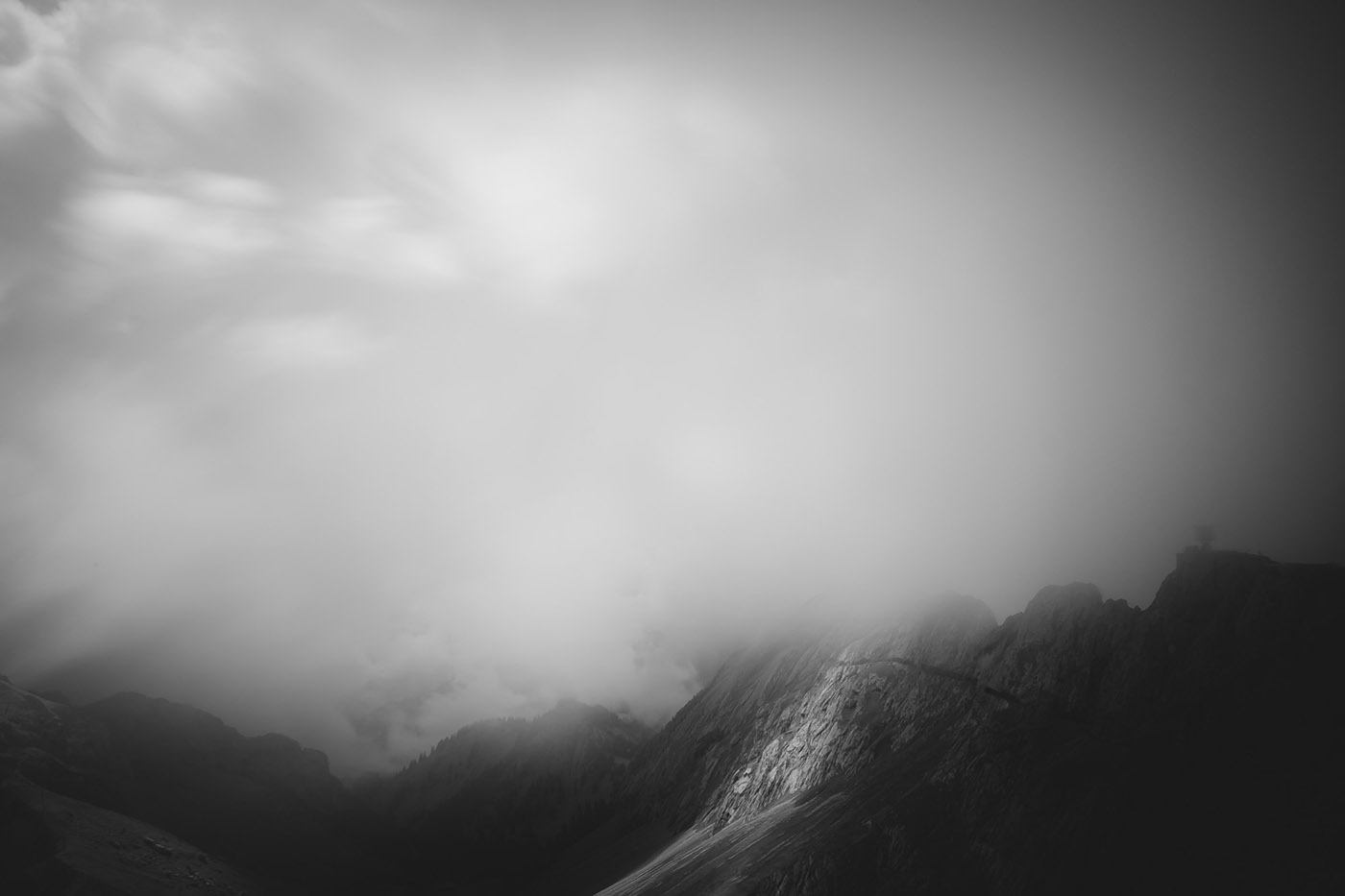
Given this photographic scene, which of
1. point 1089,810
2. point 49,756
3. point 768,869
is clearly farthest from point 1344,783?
point 49,756

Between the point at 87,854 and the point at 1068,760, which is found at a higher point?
the point at 87,854

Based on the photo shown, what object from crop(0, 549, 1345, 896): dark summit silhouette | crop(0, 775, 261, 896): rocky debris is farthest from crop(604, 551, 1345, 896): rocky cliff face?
crop(0, 775, 261, 896): rocky debris

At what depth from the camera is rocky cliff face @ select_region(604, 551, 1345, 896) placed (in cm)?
5503

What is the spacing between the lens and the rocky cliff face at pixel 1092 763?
55.0 metres

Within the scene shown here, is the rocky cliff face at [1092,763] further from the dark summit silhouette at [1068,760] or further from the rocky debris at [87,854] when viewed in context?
the rocky debris at [87,854]

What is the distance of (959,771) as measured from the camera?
76.2 metres

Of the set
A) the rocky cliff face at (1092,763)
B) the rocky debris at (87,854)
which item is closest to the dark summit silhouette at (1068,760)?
the rocky cliff face at (1092,763)

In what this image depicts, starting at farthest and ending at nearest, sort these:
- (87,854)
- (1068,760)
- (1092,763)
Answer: (87,854) < (1068,760) < (1092,763)

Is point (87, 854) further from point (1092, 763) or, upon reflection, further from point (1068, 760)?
point (1092, 763)

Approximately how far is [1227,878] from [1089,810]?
11.6 meters

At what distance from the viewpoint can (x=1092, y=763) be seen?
65.9 m

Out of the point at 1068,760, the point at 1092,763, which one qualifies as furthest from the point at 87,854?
the point at 1092,763

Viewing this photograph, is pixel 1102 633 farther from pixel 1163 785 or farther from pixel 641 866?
pixel 641 866

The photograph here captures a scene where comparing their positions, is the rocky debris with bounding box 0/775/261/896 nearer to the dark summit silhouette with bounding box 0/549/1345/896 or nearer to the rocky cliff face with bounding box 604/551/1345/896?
the dark summit silhouette with bounding box 0/549/1345/896
